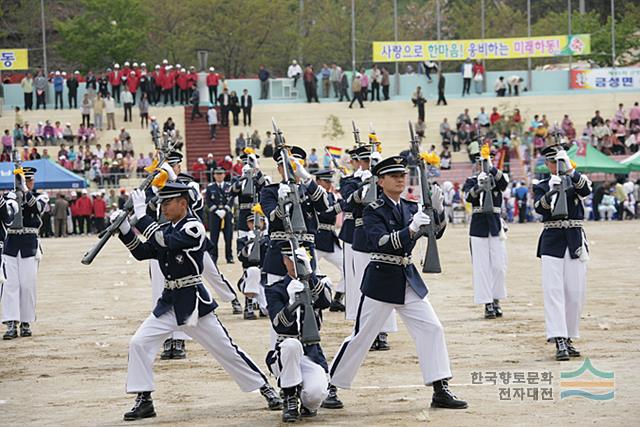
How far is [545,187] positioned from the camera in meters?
14.5

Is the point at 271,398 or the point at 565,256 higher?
the point at 565,256

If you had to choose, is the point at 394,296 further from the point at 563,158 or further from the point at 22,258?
the point at 22,258

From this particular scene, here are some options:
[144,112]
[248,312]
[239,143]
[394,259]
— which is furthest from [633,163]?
[394,259]

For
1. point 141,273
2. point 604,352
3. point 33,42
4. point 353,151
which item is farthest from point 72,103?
point 604,352

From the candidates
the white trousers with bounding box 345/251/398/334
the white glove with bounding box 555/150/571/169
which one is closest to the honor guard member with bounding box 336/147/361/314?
the white trousers with bounding box 345/251/398/334

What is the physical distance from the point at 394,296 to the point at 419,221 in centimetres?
82

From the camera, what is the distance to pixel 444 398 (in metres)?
11.2

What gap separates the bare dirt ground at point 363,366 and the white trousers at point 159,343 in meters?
0.33

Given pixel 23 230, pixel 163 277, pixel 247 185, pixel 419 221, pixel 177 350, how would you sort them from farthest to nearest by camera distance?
pixel 247 185
pixel 23 230
pixel 177 350
pixel 163 277
pixel 419 221

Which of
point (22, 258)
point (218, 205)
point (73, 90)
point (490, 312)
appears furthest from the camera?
point (73, 90)

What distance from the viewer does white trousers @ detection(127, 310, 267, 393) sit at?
1129 cm

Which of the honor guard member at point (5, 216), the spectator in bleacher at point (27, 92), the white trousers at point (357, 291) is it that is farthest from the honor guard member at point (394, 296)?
the spectator in bleacher at point (27, 92)

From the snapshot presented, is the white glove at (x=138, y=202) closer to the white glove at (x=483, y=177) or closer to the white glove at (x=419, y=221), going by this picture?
the white glove at (x=419, y=221)

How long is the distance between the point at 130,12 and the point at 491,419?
188 ft
